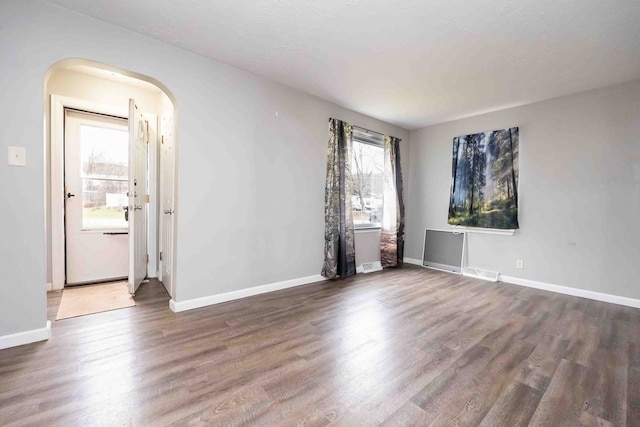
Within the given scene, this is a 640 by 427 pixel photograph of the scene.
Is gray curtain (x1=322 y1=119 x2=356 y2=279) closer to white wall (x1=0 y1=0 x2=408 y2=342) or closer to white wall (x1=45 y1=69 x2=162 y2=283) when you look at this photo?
white wall (x1=0 y1=0 x2=408 y2=342)

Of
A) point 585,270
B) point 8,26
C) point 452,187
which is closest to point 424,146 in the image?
point 452,187

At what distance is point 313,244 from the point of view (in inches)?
151

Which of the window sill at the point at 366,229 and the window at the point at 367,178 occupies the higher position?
the window at the point at 367,178

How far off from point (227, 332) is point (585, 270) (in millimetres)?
4215

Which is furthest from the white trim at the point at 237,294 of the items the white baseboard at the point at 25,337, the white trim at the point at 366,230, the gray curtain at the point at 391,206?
the gray curtain at the point at 391,206

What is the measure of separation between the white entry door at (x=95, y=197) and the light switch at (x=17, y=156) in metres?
1.72

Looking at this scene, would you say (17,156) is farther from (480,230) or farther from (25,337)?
(480,230)

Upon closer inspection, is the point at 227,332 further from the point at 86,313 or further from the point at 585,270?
the point at 585,270

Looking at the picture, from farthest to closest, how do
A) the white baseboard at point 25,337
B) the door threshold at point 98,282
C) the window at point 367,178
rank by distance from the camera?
1. the window at point 367,178
2. the door threshold at point 98,282
3. the white baseboard at point 25,337

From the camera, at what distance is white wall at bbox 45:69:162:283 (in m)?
3.16

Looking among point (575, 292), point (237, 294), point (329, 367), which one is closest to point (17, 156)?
point (237, 294)

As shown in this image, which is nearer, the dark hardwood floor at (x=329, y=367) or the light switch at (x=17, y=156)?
the dark hardwood floor at (x=329, y=367)

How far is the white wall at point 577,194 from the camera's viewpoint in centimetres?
321

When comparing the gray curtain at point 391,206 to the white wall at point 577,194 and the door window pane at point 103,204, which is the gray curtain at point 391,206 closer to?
the white wall at point 577,194
